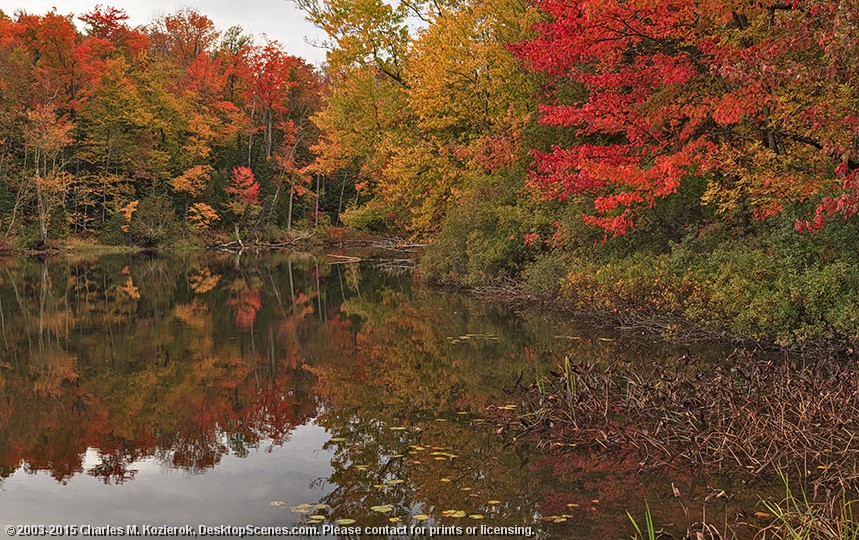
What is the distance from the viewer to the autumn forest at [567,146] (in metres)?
12.2

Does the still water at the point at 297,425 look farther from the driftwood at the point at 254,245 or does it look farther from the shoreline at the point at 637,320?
the driftwood at the point at 254,245

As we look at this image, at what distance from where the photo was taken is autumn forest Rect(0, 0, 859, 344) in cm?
1224

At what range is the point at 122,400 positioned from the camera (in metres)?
10.2

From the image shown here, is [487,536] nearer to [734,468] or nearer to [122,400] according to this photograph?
[734,468]

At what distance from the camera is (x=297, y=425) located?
916cm

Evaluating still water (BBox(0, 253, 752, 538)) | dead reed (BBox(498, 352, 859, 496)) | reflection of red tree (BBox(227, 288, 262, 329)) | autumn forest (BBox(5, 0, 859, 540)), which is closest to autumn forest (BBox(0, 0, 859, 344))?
autumn forest (BBox(5, 0, 859, 540))

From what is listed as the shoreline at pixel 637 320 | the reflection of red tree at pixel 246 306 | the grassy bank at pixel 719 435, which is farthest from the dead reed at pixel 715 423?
the reflection of red tree at pixel 246 306

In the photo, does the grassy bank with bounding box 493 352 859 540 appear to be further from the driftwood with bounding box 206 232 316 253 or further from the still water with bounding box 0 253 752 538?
the driftwood with bounding box 206 232 316 253

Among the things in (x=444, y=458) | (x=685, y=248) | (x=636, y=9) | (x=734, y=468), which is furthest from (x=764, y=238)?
(x=444, y=458)

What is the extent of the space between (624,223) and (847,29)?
7.11m

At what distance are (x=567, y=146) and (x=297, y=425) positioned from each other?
13039 mm

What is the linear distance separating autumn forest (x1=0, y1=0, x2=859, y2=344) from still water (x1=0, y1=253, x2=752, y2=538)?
2.26 m

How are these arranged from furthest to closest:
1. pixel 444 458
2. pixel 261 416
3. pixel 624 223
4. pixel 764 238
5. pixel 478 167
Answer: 1. pixel 478 167
2. pixel 624 223
3. pixel 764 238
4. pixel 261 416
5. pixel 444 458

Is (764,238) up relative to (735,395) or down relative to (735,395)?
up
